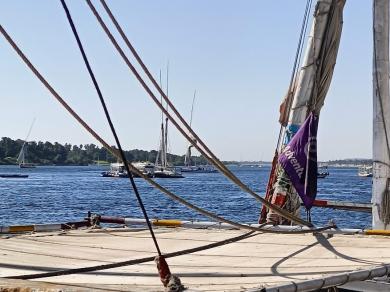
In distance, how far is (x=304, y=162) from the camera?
14.9 m

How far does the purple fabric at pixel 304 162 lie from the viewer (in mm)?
14828

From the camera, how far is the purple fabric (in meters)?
14.8

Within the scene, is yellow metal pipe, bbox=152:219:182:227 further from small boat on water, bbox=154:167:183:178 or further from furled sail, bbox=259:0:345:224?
small boat on water, bbox=154:167:183:178

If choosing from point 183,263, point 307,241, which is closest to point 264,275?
point 183,263

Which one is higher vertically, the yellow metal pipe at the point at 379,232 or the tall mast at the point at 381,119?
the tall mast at the point at 381,119

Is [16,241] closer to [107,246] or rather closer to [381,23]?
[107,246]

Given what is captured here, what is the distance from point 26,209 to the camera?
65.9m

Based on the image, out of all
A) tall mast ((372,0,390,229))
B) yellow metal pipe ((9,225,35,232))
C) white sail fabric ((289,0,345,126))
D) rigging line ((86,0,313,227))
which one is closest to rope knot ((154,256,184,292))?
rigging line ((86,0,313,227))

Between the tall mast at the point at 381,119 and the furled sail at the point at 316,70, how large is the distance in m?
0.99

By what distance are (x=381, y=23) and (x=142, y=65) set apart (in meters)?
7.69

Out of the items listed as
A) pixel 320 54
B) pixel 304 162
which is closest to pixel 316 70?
pixel 320 54

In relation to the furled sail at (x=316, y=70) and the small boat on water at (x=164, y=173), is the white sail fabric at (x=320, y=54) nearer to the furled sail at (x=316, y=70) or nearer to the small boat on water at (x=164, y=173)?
the furled sail at (x=316, y=70)

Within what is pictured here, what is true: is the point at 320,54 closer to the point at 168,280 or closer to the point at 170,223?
the point at 170,223

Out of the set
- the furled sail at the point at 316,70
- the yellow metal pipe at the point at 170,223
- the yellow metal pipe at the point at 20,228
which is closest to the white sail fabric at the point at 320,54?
the furled sail at the point at 316,70
